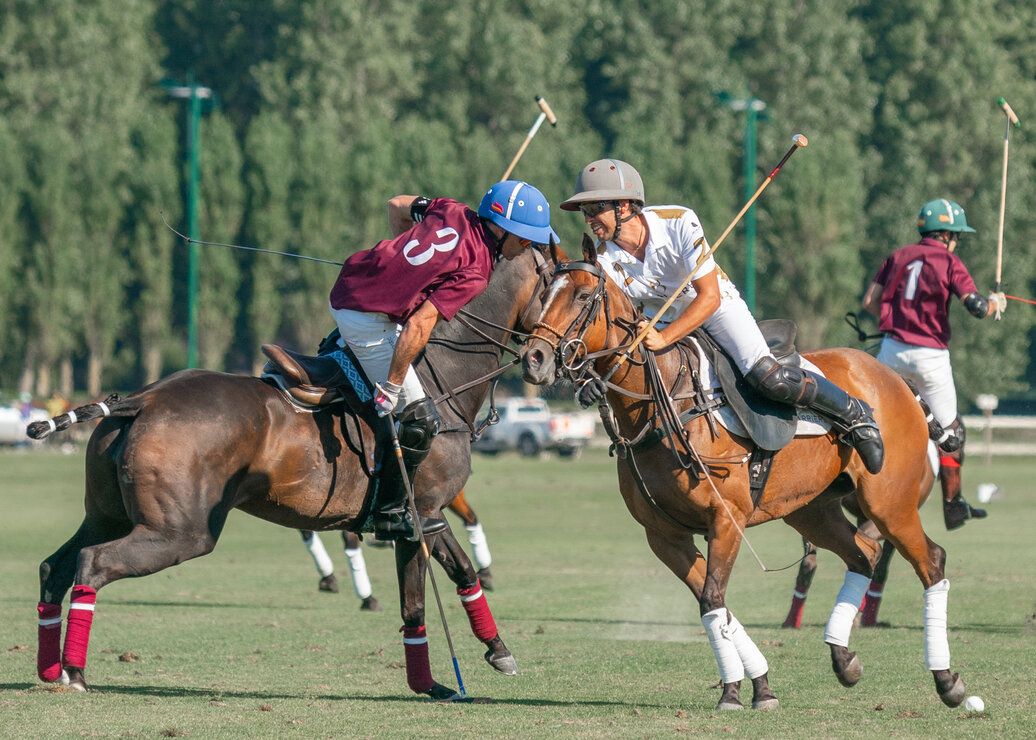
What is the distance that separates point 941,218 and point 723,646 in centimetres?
476

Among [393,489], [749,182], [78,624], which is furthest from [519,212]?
[749,182]

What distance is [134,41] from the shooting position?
53031 millimetres

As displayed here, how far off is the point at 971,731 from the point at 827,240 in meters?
44.3

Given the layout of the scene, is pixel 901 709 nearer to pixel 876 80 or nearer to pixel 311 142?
pixel 311 142

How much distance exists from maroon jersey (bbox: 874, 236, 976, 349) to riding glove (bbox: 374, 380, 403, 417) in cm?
477

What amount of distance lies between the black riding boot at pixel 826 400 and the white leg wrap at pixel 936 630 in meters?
0.73

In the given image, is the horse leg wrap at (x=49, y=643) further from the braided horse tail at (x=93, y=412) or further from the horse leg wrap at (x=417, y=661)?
the horse leg wrap at (x=417, y=661)

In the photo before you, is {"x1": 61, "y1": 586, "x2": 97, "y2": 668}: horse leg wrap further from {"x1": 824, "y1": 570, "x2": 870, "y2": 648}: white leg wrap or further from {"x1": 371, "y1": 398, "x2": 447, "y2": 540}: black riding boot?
{"x1": 824, "y1": 570, "x2": 870, "y2": 648}: white leg wrap

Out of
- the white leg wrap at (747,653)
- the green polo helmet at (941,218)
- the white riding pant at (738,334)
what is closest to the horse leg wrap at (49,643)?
the white leg wrap at (747,653)

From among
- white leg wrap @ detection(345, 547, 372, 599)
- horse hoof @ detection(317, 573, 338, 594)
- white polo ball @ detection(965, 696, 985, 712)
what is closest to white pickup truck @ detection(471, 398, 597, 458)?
horse hoof @ detection(317, 573, 338, 594)

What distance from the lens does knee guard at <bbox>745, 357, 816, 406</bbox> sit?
7.98 meters

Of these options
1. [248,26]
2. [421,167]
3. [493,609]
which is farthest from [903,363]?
[248,26]

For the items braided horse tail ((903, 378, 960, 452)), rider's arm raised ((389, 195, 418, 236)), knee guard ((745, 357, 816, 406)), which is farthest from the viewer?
braided horse tail ((903, 378, 960, 452))

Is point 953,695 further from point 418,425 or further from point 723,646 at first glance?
point 418,425
